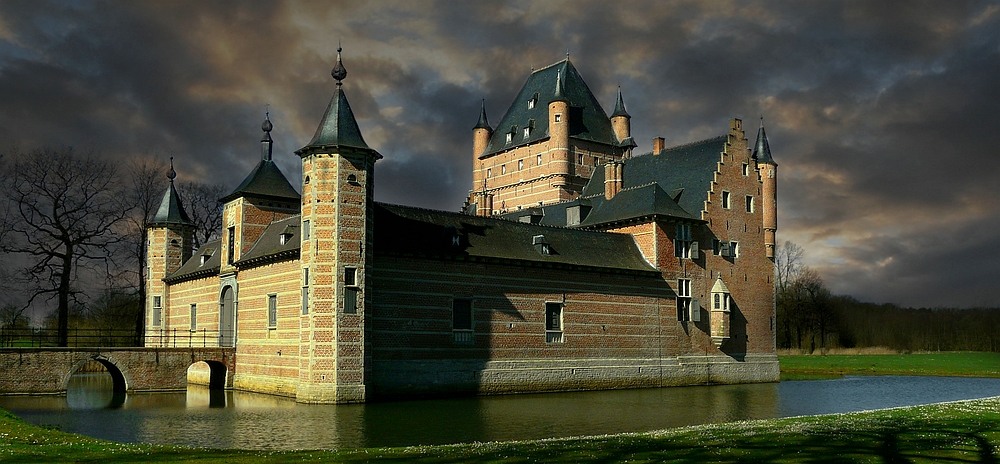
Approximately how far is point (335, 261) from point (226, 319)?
11474mm

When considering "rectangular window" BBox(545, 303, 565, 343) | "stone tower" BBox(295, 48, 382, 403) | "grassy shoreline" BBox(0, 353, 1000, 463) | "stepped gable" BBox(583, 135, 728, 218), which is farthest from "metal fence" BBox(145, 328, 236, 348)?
"stepped gable" BBox(583, 135, 728, 218)

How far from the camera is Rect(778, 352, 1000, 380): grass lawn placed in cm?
4466

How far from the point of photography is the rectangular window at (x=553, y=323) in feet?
104

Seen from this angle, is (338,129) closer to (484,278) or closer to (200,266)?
(484,278)

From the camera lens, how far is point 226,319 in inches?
1393

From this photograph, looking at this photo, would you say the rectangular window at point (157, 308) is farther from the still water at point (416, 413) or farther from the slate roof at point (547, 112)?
the slate roof at point (547, 112)

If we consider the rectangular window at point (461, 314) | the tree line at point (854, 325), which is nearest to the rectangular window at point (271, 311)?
the rectangular window at point (461, 314)

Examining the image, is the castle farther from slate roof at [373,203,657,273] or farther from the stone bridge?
the stone bridge

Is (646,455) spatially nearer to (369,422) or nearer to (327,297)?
(369,422)

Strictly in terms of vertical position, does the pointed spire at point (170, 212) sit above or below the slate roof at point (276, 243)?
above

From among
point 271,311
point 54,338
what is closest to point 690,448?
point 271,311

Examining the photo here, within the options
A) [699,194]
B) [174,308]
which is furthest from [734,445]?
[174,308]

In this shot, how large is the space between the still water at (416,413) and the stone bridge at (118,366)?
0.87 m

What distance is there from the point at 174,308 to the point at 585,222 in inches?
782
